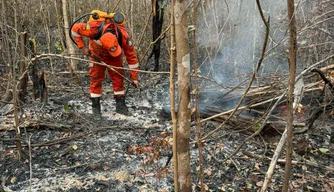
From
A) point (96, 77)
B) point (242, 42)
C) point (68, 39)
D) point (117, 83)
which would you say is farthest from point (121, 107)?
point (242, 42)

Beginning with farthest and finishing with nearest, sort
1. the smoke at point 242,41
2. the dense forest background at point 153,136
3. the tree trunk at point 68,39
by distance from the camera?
the smoke at point 242,41, the tree trunk at point 68,39, the dense forest background at point 153,136

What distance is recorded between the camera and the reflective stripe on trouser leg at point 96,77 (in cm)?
477

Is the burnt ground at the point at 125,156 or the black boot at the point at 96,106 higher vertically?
the black boot at the point at 96,106

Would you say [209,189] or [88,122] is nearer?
[209,189]

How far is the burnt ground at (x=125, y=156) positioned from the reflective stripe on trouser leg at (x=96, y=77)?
0.40m

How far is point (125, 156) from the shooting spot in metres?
3.74

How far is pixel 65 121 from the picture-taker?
4.55 m

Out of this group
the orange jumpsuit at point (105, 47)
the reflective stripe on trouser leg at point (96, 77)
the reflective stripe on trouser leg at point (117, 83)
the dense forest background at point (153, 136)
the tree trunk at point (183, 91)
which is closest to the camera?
the tree trunk at point (183, 91)

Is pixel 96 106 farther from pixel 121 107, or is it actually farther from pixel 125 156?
pixel 125 156

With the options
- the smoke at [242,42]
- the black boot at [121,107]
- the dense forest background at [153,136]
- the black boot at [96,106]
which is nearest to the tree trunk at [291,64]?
the dense forest background at [153,136]

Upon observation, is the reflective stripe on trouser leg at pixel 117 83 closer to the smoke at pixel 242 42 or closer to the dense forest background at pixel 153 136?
the dense forest background at pixel 153 136

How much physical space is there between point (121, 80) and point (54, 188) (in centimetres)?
223

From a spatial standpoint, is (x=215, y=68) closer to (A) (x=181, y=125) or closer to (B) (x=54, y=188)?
(B) (x=54, y=188)

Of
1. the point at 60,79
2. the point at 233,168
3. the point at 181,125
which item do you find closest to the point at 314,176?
the point at 233,168
